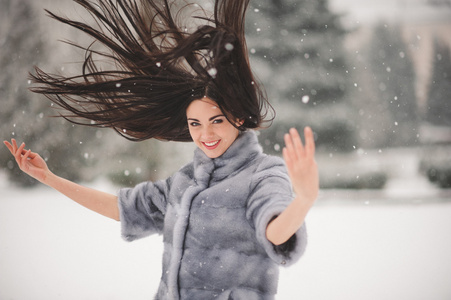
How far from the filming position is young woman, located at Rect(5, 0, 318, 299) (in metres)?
1.36

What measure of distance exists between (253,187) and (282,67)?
3.57 metres

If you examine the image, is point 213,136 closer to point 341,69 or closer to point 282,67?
point 282,67

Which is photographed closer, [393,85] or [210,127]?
[210,127]

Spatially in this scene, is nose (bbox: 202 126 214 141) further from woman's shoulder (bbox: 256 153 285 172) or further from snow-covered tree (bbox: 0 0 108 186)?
snow-covered tree (bbox: 0 0 108 186)

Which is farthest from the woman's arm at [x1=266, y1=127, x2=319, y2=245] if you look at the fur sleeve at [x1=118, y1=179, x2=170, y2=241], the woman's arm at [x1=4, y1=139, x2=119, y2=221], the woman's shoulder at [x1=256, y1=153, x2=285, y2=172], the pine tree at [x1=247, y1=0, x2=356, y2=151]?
the pine tree at [x1=247, y1=0, x2=356, y2=151]

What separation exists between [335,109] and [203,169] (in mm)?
3656

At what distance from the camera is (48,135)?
4.88 meters

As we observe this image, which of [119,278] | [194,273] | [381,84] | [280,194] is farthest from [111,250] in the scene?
[381,84]

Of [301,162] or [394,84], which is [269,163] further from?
[394,84]

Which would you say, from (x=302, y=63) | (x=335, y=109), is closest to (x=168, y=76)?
(x=302, y=63)

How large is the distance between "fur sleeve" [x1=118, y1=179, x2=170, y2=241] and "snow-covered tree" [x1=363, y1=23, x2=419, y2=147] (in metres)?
4.22

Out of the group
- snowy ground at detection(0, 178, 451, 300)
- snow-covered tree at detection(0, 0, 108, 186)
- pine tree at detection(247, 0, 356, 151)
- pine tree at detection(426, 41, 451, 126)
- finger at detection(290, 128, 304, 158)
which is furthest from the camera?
pine tree at detection(426, 41, 451, 126)

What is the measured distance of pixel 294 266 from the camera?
2941 millimetres

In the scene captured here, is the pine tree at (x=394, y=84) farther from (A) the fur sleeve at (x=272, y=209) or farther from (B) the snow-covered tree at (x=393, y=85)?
(A) the fur sleeve at (x=272, y=209)
